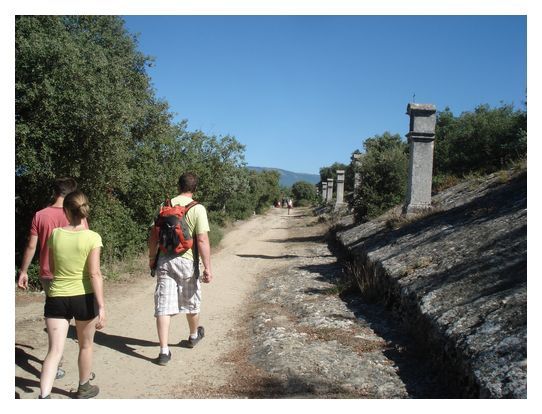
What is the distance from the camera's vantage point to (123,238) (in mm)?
12359

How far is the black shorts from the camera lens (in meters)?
3.99

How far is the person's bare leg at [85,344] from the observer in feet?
13.6

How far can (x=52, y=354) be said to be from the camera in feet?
12.8

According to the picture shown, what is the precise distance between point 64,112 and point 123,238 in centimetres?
448

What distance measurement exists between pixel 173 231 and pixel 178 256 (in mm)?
322

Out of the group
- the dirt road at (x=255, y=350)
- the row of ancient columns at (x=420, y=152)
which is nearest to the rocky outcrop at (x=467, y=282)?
the dirt road at (x=255, y=350)

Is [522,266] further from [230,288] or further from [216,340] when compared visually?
[230,288]

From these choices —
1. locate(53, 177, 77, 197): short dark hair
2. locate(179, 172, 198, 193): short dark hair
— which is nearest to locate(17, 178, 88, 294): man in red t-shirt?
locate(53, 177, 77, 197): short dark hair

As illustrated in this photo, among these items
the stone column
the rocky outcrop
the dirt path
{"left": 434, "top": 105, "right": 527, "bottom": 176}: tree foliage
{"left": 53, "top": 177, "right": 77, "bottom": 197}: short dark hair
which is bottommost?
the dirt path

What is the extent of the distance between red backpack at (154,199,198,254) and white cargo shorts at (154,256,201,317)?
167 millimetres

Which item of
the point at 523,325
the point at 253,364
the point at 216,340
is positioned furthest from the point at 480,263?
the point at 216,340

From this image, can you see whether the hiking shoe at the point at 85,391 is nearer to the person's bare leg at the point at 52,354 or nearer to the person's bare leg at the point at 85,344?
the person's bare leg at the point at 85,344

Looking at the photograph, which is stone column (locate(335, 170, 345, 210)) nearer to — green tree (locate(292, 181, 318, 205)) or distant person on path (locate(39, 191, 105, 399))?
distant person on path (locate(39, 191, 105, 399))
